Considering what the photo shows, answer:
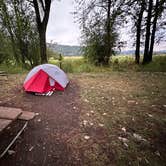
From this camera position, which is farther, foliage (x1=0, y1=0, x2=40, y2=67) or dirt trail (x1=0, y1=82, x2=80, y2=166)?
foliage (x1=0, y1=0, x2=40, y2=67)

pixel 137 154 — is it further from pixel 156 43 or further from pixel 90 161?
pixel 156 43

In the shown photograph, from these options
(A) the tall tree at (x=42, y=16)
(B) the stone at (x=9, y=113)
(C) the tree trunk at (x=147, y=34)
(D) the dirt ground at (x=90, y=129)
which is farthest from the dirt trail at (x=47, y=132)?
(C) the tree trunk at (x=147, y=34)

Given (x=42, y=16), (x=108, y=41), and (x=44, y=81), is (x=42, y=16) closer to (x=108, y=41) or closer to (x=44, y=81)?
(x=108, y=41)

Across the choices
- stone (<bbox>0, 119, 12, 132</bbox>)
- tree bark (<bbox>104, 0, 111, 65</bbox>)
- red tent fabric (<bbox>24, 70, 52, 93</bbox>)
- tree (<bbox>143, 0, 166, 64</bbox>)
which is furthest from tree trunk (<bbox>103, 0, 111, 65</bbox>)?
stone (<bbox>0, 119, 12, 132</bbox>)

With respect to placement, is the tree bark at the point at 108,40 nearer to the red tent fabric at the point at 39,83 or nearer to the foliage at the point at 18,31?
the foliage at the point at 18,31

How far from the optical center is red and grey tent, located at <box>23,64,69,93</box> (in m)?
3.93

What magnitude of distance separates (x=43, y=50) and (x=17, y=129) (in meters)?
5.70

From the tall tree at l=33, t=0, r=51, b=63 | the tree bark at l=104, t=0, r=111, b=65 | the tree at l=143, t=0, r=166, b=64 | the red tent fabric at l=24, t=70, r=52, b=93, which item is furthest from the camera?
the tree bark at l=104, t=0, r=111, b=65

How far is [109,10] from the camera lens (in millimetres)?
8375

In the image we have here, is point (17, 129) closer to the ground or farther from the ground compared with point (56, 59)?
closer to the ground

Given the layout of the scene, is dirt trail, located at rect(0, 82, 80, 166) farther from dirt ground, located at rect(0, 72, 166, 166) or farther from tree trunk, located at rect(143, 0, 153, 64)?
tree trunk, located at rect(143, 0, 153, 64)

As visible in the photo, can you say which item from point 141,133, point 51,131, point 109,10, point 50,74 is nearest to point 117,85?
point 50,74

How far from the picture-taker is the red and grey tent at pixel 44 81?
3.93m

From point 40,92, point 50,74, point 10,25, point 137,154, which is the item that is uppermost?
point 10,25
